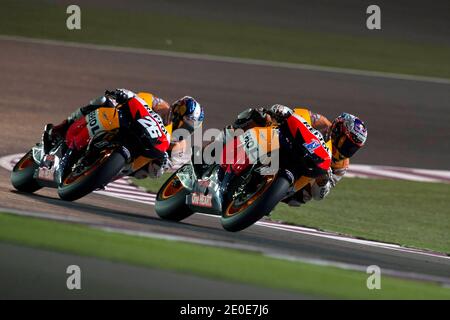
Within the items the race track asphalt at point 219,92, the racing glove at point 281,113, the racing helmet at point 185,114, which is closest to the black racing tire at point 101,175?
the racing helmet at point 185,114

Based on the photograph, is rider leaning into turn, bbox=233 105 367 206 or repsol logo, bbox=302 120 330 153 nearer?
repsol logo, bbox=302 120 330 153

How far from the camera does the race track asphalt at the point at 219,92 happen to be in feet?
61.2

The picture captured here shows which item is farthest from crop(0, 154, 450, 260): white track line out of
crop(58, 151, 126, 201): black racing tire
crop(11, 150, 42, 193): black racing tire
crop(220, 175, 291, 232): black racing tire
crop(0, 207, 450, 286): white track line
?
crop(0, 207, 450, 286): white track line

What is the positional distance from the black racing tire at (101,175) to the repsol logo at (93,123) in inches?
18.6

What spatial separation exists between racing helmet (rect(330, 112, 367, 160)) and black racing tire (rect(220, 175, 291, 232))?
1.20 metres

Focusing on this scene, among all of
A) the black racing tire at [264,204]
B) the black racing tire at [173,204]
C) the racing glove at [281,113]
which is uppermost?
the racing glove at [281,113]

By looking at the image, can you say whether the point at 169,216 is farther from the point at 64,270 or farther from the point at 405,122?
the point at 405,122

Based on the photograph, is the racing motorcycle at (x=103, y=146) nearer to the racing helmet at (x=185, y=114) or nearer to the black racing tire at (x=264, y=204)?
the racing helmet at (x=185, y=114)

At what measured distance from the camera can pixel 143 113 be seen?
38.9 ft

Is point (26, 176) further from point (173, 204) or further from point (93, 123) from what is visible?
point (173, 204)

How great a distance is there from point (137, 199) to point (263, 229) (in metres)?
1.72

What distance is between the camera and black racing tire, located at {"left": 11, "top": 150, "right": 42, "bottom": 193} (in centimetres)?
1234

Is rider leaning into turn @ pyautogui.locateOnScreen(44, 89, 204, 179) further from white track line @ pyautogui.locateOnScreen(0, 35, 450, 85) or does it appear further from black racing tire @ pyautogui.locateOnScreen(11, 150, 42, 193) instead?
white track line @ pyautogui.locateOnScreen(0, 35, 450, 85)
